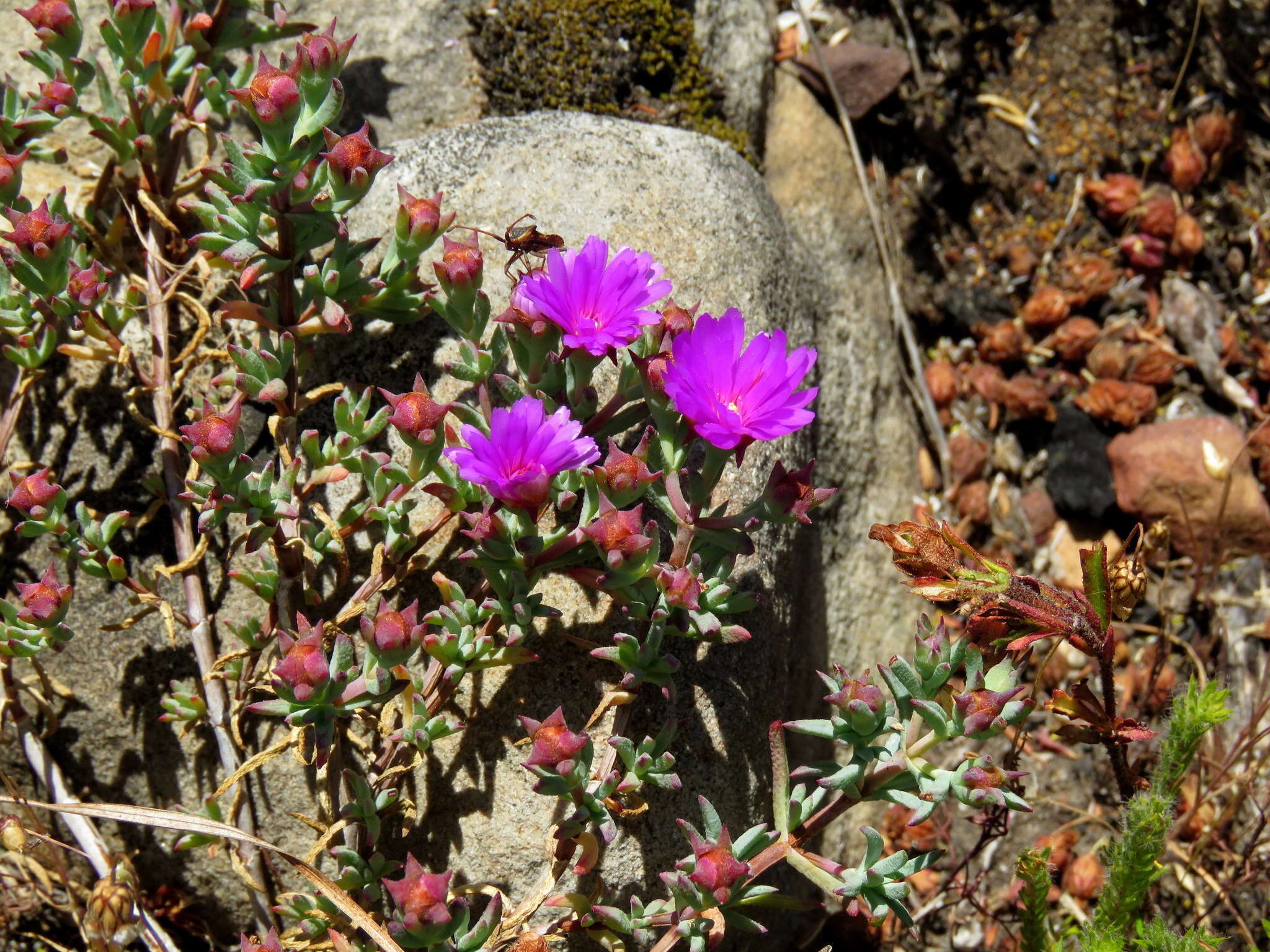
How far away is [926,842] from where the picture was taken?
3.47 m

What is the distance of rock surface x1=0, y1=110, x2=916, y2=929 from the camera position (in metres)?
2.65

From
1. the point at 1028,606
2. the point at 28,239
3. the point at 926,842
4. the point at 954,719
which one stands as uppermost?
the point at 28,239

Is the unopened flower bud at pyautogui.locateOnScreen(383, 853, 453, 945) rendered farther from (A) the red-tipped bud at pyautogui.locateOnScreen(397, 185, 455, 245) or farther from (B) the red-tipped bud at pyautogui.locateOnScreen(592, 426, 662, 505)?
(A) the red-tipped bud at pyautogui.locateOnScreen(397, 185, 455, 245)

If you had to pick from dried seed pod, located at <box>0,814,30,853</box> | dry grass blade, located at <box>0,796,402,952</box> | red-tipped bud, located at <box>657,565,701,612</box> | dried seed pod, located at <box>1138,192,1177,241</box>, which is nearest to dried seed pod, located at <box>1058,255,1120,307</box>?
dried seed pod, located at <box>1138,192,1177,241</box>

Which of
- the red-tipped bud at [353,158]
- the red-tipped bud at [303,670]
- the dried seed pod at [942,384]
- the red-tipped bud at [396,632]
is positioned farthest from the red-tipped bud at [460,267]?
the dried seed pod at [942,384]

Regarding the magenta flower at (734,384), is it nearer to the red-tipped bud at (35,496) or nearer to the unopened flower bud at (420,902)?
the unopened flower bud at (420,902)

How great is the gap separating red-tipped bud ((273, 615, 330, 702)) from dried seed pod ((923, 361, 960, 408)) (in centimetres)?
268

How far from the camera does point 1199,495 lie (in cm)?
372

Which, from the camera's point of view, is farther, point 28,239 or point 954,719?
point 28,239

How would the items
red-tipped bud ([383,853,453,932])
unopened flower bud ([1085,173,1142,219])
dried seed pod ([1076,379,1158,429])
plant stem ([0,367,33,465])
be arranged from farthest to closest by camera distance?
unopened flower bud ([1085,173,1142,219]) < dried seed pod ([1076,379,1158,429]) < plant stem ([0,367,33,465]) < red-tipped bud ([383,853,453,932])

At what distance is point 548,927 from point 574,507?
1.02m

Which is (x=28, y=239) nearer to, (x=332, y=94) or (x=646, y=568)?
(x=332, y=94)

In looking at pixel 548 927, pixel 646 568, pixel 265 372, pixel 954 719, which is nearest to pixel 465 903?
pixel 548 927

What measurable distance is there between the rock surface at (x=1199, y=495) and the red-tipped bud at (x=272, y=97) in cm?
309
